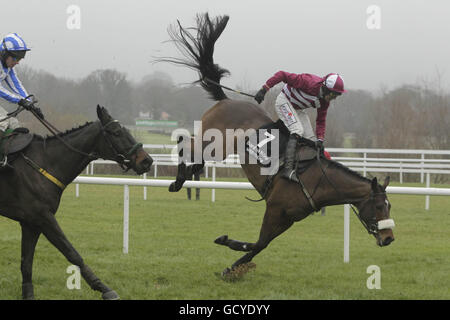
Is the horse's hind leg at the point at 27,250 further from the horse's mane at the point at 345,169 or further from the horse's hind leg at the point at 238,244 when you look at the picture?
the horse's mane at the point at 345,169

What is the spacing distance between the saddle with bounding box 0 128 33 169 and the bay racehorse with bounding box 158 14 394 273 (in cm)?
156

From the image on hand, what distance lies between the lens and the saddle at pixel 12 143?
4406 millimetres

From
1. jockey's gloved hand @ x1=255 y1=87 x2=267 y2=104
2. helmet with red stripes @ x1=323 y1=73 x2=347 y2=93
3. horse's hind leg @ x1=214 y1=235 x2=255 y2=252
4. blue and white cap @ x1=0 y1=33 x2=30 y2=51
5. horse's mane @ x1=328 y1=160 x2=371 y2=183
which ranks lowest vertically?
horse's hind leg @ x1=214 y1=235 x2=255 y2=252

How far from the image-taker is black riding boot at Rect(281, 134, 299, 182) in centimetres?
496

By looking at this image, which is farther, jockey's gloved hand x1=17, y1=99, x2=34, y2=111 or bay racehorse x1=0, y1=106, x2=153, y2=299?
jockey's gloved hand x1=17, y1=99, x2=34, y2=111

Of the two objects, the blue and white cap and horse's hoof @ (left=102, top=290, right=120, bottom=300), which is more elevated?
the blue and white cap

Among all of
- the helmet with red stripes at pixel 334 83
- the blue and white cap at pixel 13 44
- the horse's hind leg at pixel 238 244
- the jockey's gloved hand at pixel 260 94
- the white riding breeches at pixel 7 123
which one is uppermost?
the blue and white cap at pixel 13 44

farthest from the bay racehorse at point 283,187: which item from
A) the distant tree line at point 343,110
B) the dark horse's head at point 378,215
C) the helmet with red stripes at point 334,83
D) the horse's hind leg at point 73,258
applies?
the distant tree line at point 343,110

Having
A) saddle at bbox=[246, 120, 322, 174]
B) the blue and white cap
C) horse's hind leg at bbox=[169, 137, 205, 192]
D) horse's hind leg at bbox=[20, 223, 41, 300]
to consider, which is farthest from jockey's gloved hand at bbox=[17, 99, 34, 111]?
saddle at bbox=[246, 120, 322, 174]

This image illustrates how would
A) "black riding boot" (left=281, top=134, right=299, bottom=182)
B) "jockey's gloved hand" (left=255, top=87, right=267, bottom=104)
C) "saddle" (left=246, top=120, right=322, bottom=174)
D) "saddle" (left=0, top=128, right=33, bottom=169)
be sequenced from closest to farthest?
"saddle" (left=0, top=128, right=33, bottom=169)
"black riding boot" (left=281, top=134, right=299, bottom=182)
"saddle" (left=246, top=120, right=322, bottom=174)
"jockey's gloved hand" (left=255, top=87, right=267, bottom=104)

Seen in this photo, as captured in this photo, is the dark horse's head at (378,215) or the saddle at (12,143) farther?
the dark horse's head at (378,215)

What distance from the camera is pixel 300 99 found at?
5.39 m

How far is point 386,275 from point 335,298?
1193mm

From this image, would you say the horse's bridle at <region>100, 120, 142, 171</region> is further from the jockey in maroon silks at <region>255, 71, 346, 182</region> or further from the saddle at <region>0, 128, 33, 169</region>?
the jockey in maroon silks at <region>255, 71, 346, 182</region>
